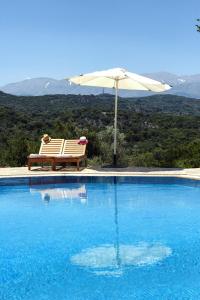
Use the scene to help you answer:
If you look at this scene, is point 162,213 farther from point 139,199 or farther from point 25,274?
point 25,274

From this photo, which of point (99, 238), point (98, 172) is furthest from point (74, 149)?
point (99, 238)

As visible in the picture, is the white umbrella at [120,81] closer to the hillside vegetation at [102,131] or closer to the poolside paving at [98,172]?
the poolside paving at [98,172]

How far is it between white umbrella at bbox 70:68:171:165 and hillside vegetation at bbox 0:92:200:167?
2.30 m

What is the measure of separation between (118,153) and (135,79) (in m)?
2.89

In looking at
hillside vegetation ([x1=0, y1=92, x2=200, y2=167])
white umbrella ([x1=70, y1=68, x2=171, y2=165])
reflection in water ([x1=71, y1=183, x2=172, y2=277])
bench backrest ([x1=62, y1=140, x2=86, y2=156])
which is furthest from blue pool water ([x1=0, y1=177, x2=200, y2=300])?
hillside vegetation ([x1=0, y1=92, x2=200, y2=167])

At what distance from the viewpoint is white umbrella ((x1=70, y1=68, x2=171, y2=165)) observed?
1171 centimetres

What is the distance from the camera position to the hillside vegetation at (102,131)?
565 inches

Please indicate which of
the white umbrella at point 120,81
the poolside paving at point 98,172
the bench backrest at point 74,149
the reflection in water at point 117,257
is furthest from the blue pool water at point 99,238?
the white umbrella at point 120,81

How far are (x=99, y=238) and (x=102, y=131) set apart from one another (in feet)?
29.6

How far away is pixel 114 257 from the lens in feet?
19.5

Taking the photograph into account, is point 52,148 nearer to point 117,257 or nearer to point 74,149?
point 74,149

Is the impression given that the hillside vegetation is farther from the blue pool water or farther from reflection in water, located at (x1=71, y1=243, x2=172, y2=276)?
reflection in water, located at (x1=71, y1=243, x2=172, y2=276)

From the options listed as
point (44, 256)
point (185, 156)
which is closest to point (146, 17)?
point (185, 156)

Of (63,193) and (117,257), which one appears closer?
(117,257)
